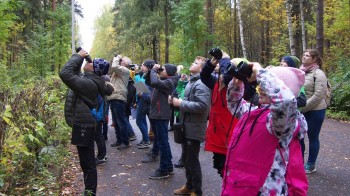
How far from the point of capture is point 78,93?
4406mm

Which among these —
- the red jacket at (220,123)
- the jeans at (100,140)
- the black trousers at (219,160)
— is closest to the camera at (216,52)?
the red jacket at (220,123)

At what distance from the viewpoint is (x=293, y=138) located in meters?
2.38

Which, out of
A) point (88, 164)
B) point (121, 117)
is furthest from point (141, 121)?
point (88, 164)

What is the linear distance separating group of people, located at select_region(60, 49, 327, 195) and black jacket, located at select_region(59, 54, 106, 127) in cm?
1

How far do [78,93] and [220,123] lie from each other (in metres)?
1.85

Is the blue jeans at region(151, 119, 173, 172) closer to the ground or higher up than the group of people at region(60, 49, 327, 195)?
closer to the ground

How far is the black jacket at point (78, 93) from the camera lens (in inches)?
169

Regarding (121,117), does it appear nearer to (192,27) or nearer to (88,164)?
(88,164)

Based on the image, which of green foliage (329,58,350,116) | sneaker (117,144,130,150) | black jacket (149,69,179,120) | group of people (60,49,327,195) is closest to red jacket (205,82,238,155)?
group of people (60,49,327,195)

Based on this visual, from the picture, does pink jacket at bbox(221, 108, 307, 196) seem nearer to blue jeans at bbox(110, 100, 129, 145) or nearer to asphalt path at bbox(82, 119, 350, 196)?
asphalt path at bbox(82, 119, 350, 196)

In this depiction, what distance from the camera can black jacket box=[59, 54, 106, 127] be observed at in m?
4.29

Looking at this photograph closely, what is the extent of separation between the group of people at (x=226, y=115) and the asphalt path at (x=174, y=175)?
0.23 metres

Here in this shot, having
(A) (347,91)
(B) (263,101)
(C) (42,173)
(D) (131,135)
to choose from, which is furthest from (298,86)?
(A) (347,91)

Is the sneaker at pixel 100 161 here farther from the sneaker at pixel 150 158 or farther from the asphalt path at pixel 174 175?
Result: the sneaker at pixel 150 158
